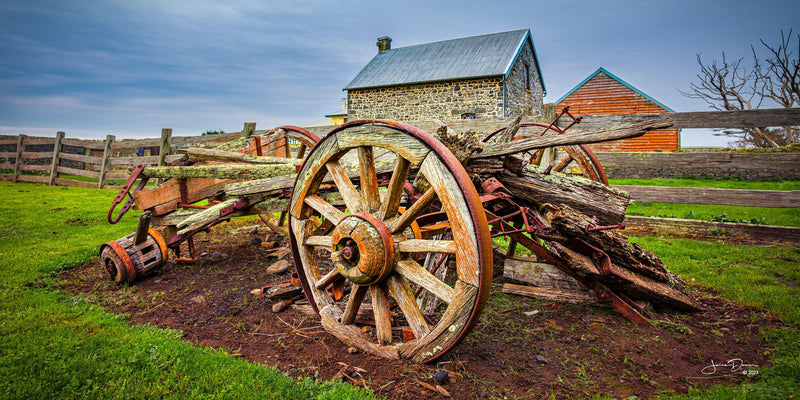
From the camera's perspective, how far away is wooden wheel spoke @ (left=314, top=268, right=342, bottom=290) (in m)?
3.02

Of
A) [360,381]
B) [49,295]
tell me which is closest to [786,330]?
[360,381]

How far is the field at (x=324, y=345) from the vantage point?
2.41 metres

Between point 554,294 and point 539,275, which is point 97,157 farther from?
point 554,294

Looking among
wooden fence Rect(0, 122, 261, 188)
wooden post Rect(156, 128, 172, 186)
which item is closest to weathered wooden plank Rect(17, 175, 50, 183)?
wooden fence Rect(0, 122, 261, 188)

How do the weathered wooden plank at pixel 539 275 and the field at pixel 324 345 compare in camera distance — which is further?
the weathered wooden plank at pixel 539 275

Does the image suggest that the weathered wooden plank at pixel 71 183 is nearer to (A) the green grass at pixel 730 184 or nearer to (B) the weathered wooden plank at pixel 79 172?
(B) the weathered wooden plank at pixel 79 172

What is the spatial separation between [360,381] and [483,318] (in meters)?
1.40

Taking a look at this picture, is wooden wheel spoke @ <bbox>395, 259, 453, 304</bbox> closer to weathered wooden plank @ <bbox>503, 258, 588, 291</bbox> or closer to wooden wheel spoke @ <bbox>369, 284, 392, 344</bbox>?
wooden wheel spoke @ <bbox>369, 284, 392, 344</bbox>

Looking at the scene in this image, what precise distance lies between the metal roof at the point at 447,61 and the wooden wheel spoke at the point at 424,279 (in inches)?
729

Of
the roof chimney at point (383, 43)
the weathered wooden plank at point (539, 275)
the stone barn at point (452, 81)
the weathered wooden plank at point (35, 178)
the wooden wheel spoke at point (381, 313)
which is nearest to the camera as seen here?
the wooden wheel spoke at point (381, 313)

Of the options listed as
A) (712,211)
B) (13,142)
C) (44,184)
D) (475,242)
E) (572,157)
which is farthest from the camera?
(13,142)

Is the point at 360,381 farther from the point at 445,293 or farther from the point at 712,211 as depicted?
the point at 712,211

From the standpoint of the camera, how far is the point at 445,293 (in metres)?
2.42

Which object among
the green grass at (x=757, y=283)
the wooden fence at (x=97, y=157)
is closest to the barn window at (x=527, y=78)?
the wooden fence at (x=97, y=157)
